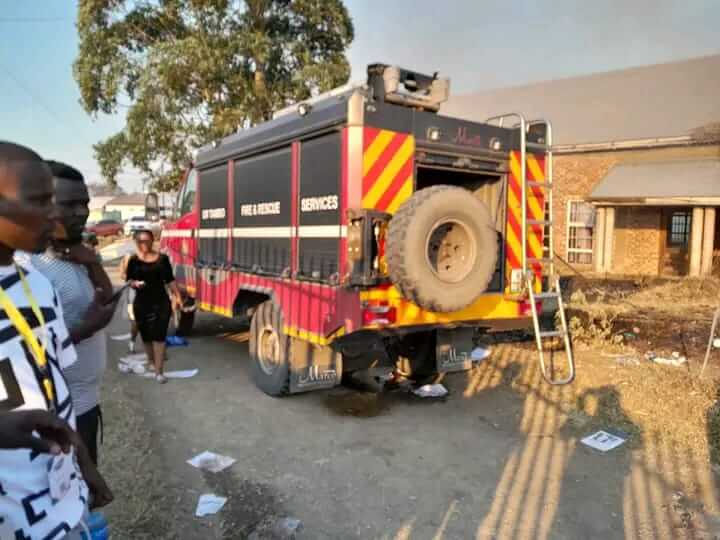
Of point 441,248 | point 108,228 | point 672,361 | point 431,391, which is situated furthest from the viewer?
point 108,228

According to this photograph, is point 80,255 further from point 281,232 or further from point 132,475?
point 281,232

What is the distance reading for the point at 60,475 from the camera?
1.50 meters

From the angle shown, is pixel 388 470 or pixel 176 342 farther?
pixel 176 342

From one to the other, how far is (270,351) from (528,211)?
304 cm

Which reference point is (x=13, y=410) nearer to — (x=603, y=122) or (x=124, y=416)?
(x=124, y=416)

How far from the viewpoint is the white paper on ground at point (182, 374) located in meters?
6.40

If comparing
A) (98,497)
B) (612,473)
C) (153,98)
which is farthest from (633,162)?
(98,497)

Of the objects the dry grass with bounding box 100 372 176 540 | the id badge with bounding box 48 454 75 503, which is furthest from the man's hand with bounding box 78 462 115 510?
the dry grass with bounding box 100 372 176 540

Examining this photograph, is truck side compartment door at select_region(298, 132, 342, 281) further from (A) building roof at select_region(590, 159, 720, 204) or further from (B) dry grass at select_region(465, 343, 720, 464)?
(A) building roof at select_region(590, 159, 720, 204)

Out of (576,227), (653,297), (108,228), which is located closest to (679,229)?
(576,227)

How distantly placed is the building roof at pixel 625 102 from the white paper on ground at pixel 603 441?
13.8 meters

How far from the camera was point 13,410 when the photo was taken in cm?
137

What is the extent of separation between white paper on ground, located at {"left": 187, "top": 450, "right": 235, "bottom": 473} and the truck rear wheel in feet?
4.28

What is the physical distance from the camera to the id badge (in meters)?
1.47
